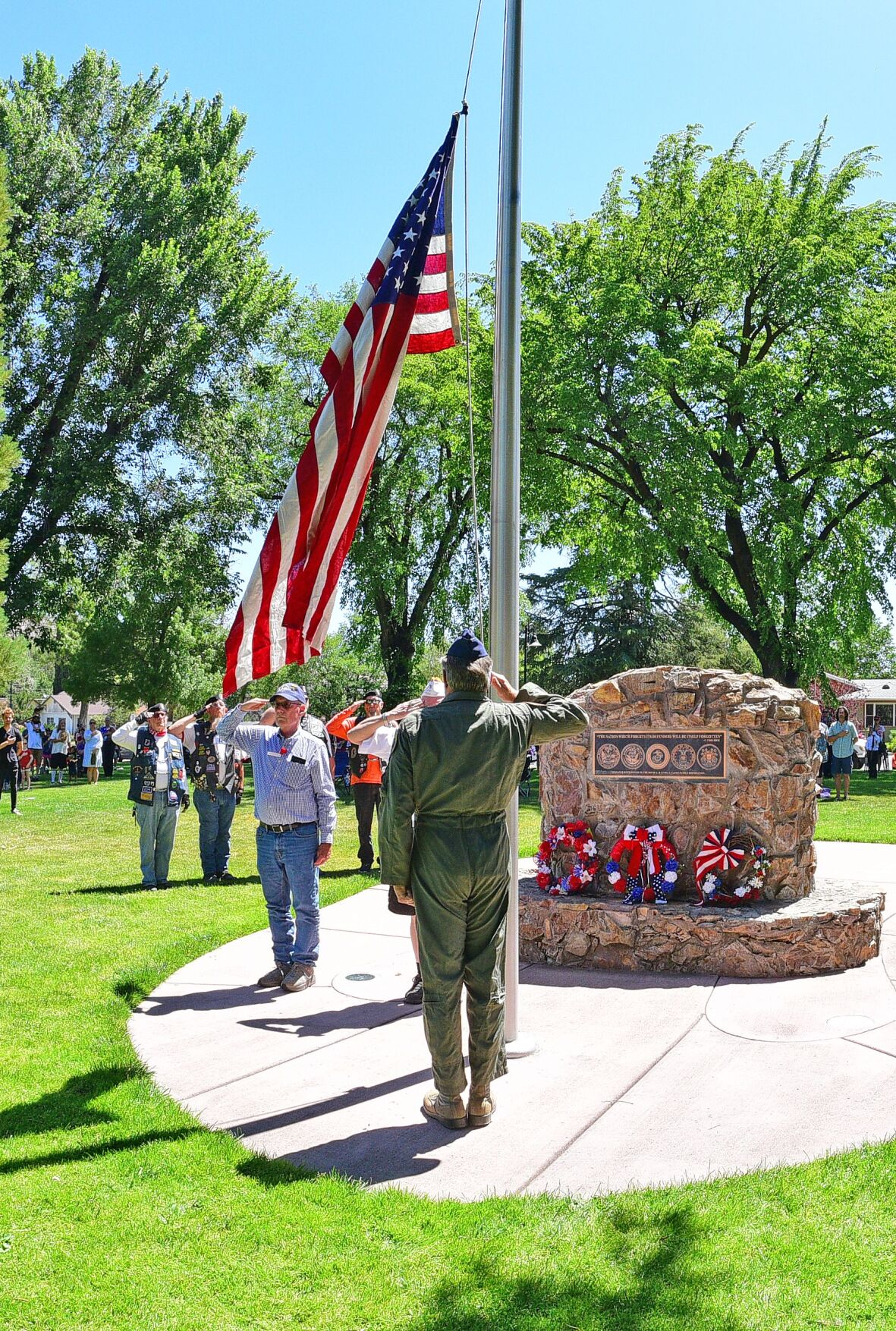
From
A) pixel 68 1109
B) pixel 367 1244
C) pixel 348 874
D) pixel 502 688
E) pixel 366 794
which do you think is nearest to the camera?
pixel 367 1244

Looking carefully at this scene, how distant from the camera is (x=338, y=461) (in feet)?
18.5

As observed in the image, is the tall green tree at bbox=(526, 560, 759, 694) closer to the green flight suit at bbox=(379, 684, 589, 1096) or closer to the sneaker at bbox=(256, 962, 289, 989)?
the sneaker at bbox=(256, 962, 289, 989)

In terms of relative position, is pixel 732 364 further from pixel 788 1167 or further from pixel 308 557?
pixel 788 1167

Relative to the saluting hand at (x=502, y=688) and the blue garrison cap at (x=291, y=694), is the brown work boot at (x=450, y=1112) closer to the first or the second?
the saluting hand at (x=502, y=688)

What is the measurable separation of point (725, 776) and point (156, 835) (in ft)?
20.1

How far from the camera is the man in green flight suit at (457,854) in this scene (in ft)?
14.8

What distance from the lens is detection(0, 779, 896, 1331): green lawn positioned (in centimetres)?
322

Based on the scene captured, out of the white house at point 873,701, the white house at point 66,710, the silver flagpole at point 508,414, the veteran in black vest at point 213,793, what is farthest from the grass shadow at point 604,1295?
the white house at point 66,710

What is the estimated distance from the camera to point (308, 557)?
227 inches

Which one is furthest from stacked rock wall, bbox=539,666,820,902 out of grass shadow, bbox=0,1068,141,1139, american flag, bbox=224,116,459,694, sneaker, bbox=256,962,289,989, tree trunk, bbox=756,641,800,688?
tree trunk, bbox=756,641,800,688

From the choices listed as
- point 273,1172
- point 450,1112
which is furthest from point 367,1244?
point 450,1112

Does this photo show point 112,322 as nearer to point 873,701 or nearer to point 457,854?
point 457,854

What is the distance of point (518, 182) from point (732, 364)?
18.4 m

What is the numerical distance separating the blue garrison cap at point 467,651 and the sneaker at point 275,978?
336 cm
